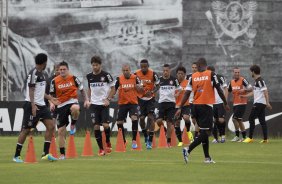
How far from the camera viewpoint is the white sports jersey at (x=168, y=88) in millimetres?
25391

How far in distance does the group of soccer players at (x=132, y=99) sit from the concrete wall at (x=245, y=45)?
54.5 ft

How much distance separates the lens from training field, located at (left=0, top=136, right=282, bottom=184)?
577 inches

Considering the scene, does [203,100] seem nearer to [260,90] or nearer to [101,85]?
[101,85]

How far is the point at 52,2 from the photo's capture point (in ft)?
154

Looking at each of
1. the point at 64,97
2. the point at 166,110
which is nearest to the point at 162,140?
the point at 166,110

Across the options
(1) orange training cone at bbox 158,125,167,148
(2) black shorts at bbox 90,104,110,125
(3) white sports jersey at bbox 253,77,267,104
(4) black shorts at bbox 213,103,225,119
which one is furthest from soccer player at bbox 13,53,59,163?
(3) white sports jersey at bbox 253,77,267,104

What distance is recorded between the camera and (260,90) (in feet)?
92.3

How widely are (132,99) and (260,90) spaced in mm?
5684

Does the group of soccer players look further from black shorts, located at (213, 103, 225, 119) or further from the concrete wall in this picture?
the concrete wall

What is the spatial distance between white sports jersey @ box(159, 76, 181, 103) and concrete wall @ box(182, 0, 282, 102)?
65.4 feet

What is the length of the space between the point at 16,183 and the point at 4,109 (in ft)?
65.2

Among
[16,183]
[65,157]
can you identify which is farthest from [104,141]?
[16,183]

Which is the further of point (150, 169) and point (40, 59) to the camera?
point (40, 59)

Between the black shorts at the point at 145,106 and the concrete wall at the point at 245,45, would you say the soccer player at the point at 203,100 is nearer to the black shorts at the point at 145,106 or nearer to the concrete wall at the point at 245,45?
the black shorts at the point at 145,106
